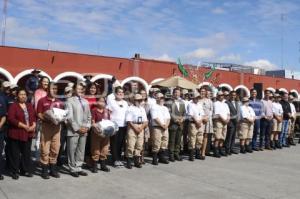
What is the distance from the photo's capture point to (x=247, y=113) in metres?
10.9

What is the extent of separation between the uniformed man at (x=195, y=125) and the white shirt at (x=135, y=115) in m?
1.43

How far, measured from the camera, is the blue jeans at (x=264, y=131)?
11664mm

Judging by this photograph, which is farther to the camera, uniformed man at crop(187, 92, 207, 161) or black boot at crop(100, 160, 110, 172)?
uniformed man at crop(187, 92, 207, 161)

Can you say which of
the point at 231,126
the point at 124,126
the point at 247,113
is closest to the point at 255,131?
the point at 247,113

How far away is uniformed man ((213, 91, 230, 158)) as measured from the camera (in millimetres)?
10008

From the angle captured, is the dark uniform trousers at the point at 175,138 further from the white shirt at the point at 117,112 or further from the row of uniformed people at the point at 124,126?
the white shirt at the point at 117,112

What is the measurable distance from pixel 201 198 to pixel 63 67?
17.6 m

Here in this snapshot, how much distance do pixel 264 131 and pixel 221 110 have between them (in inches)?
94.5

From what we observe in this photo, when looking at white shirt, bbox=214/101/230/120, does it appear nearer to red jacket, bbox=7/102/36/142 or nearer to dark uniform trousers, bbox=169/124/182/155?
dark uniform trousers, bbox=169/124/182/155

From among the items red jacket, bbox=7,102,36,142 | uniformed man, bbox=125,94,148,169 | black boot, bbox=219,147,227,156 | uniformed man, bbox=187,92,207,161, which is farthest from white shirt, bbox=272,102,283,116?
red jacket, bbox=7,102,36,142

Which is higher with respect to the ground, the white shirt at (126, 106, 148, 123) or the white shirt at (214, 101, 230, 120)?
the white shirt at (214, 101, 230, 120)

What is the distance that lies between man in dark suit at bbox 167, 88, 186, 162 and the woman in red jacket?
3.25m

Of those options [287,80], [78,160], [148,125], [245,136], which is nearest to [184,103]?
[148,125]

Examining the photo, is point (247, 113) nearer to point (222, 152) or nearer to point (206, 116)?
point (222, 152)
